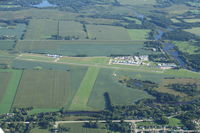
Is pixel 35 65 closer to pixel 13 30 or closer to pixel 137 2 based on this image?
pixel 13 30

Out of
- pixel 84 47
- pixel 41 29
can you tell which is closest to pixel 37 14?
pixel 41 29

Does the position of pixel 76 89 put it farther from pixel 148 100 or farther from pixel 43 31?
pixel 43 31

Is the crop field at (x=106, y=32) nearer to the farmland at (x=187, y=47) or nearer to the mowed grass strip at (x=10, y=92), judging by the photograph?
the farmland at (x=187, y=47)

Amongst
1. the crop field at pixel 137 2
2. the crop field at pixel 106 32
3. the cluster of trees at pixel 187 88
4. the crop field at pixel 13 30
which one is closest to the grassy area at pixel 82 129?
the cluster of trees at pixel 187 88

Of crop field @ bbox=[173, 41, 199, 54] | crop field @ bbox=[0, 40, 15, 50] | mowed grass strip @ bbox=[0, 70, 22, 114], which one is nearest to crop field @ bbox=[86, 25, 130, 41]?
crop field @ bbox=[173, 41, 199, 54]

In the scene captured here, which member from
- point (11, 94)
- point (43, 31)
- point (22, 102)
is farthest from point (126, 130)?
point (43, 31)

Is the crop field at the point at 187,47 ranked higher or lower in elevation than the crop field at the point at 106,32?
higher
